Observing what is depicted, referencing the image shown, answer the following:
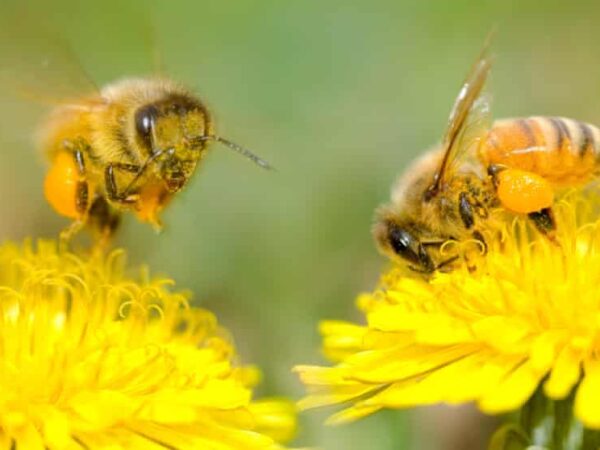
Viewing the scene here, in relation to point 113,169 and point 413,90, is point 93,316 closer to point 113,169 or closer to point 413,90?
point 113,169

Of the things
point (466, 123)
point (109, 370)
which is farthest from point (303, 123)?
point (109, 370)

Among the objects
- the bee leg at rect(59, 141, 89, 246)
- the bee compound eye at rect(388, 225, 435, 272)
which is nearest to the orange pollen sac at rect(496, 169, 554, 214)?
the bee compound eye at rect(388, 225, 435, 272)

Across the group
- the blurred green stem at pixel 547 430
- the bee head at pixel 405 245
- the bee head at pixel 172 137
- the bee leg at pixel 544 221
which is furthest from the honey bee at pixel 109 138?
the blurred green stem at pixel 547 430

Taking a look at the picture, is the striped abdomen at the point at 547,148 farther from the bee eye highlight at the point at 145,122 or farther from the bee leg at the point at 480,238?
the bee eye highlight at the point at 145,122

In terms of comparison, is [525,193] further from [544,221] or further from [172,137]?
[172,137]

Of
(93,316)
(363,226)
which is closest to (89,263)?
(93,316)

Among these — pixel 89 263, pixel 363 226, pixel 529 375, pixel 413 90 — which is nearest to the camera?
pixel 529 375

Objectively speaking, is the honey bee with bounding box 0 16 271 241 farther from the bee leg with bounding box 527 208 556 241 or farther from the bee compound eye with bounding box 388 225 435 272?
the bee leg with bounding box 527 208 556 241
